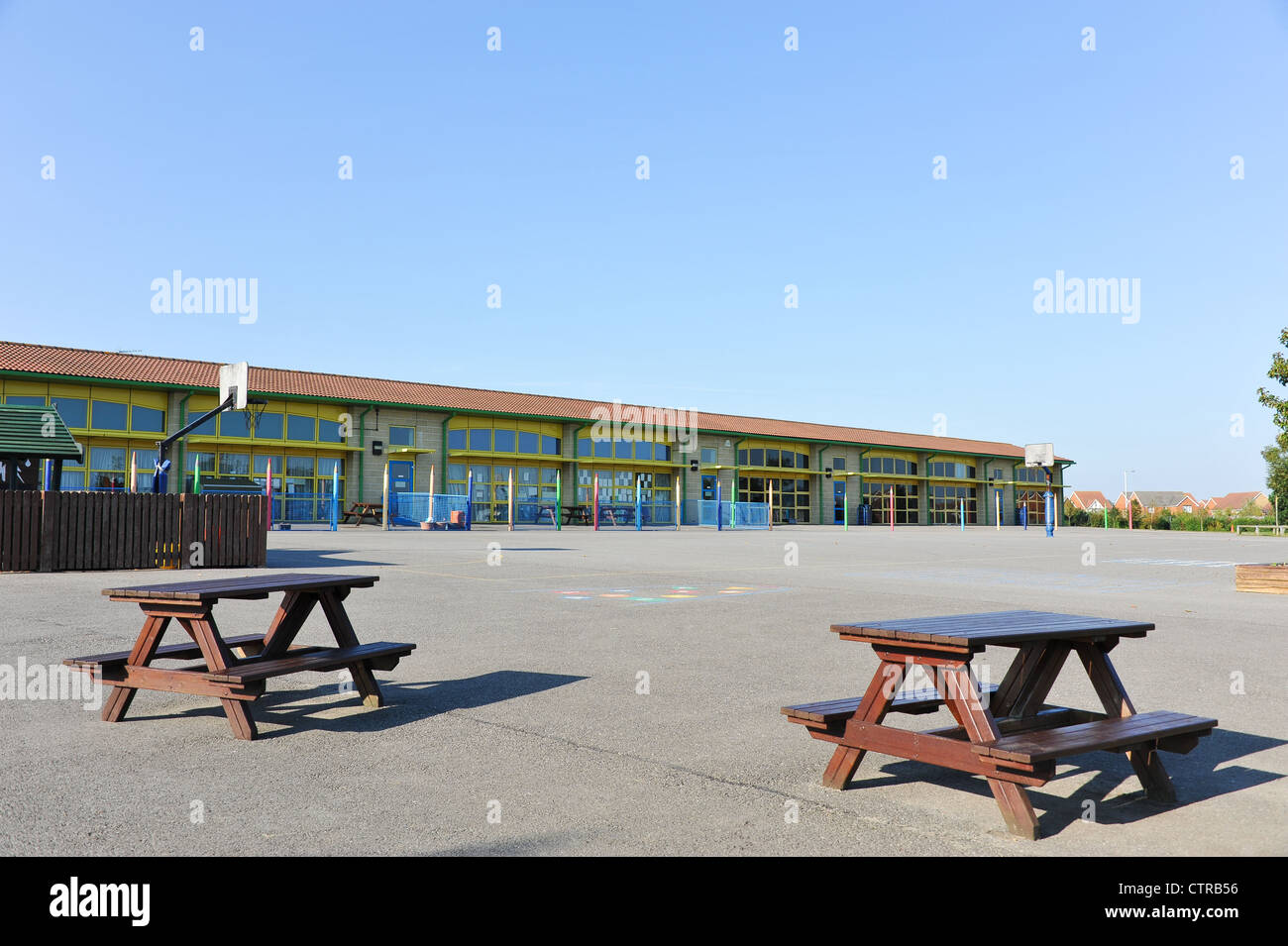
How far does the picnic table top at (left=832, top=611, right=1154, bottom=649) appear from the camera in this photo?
387cm

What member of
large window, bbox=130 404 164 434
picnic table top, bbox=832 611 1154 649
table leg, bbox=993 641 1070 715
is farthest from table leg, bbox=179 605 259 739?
large window, bbox=130 404 164 434

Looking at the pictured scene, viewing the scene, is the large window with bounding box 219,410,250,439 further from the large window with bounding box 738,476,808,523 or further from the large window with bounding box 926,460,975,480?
the large window with bounding box 926,460,975,480

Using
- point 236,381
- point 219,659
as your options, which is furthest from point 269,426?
point 219,659

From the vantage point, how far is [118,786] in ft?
13.9

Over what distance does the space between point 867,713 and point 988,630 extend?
66 cm

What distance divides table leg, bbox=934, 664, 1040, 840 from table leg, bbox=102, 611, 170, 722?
172 inches

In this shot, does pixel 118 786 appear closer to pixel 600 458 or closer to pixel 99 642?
pixel 99 642

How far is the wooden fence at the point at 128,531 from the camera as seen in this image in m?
15.4

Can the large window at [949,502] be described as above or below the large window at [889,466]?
below

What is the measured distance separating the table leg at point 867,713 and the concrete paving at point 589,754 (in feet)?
0.31

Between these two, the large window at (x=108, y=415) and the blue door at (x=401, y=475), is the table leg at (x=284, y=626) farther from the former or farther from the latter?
the blue door at (x=401, y=475)

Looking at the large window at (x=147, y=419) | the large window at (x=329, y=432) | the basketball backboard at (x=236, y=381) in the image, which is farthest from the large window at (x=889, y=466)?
the basketball backboard at (x=236, y=381)

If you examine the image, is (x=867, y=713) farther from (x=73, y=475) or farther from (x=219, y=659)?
(x=73, y=475)
